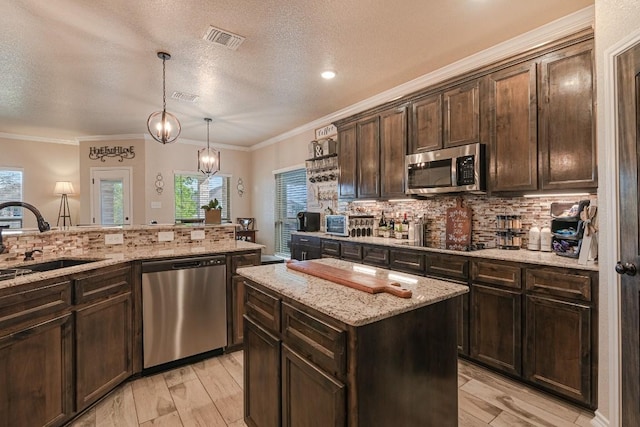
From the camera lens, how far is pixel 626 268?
1618 millimetres

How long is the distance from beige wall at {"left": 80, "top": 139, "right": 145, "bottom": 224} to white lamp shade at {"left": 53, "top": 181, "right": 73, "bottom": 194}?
0.32 m

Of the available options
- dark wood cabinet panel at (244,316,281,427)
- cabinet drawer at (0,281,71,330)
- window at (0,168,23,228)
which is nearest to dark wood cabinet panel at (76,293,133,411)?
cabinet drawer at (0,281,71,330)

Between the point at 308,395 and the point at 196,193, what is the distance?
638 cm

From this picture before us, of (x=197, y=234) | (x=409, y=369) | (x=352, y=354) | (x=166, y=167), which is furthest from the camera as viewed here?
(x=166, y=167)

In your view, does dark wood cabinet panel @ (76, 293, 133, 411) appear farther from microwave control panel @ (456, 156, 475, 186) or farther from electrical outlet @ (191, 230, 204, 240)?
microwave control panel @ (456, 156, 475, 186)

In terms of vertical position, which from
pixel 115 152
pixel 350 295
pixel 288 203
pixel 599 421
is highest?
pixel 115 152

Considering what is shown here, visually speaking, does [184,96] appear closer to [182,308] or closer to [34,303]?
[182,308]

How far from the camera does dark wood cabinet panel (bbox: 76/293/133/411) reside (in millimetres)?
2070

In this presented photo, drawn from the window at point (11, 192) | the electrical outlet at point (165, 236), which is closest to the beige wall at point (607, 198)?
the electrical outlet at point (165, 236)

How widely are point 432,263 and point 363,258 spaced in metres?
0.91

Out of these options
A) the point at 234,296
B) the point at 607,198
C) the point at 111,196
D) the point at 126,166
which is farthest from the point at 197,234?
the point at 111,196

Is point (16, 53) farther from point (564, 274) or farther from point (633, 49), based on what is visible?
point (564, 274)

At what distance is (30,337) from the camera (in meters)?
1.77

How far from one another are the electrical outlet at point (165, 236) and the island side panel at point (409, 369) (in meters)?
2.62
